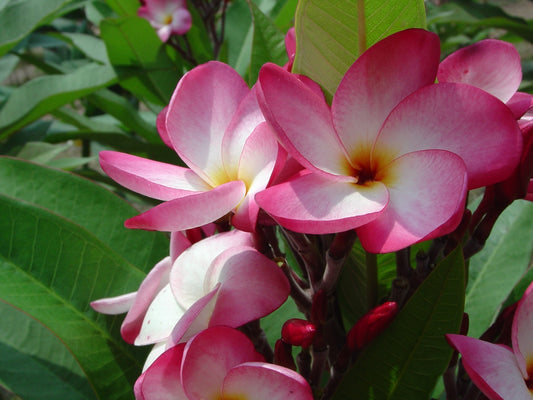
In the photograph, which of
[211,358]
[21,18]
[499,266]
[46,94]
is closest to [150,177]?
[211,358]

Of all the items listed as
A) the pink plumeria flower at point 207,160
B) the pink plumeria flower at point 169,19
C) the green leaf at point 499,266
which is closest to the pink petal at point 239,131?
the pink plumeria flower at point 207,160

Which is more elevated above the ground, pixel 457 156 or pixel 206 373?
pixel 457 156

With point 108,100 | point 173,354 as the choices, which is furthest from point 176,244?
point 108,100

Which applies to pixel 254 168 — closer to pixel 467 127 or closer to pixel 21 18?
pixel 467 127

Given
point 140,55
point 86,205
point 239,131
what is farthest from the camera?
point 140,55

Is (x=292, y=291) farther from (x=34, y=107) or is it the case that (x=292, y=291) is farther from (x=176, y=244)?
(x=34, y=107)

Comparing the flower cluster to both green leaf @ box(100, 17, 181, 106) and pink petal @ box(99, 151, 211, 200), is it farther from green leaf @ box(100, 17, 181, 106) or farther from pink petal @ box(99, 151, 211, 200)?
green leaf @ box(100, 17, 181, 106)
